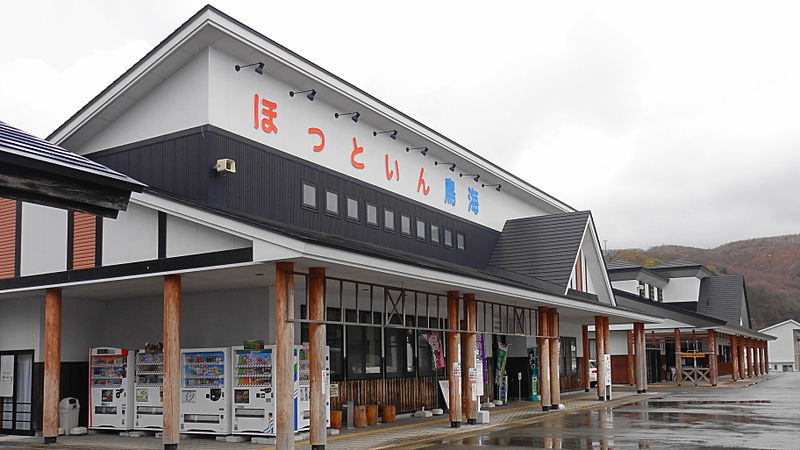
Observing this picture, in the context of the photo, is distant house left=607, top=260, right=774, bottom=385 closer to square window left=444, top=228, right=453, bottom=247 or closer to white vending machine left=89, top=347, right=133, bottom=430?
square window left=444, top=228, right=453, bottom=247

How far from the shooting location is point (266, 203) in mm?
16438

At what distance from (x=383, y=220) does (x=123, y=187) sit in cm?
1425

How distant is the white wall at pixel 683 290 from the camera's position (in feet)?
168

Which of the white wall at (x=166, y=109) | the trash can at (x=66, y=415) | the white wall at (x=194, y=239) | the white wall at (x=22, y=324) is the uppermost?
the white wall at (x=166, y=109)

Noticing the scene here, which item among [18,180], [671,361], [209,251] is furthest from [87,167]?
[671,361]

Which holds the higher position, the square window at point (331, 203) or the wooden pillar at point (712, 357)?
the square window at point (331, 203)

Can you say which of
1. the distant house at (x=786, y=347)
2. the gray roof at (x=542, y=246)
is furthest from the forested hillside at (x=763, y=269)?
the gray roof at (x=542, y=246)

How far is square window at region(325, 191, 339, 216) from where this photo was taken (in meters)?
18.3

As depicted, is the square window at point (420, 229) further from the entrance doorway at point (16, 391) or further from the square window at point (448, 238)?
the entrance doorway at point (16, 391)

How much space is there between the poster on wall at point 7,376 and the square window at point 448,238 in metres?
12.0

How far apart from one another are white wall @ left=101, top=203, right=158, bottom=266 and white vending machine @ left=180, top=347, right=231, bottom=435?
101 inches

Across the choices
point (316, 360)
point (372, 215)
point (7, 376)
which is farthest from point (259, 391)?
point (7, 376)

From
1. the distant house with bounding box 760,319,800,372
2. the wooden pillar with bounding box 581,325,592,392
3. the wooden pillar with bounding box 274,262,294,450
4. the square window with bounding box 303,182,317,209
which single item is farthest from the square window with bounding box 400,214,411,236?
the distant house with bounding box 760,319,800,372

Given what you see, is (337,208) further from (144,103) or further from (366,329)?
(144,103)
